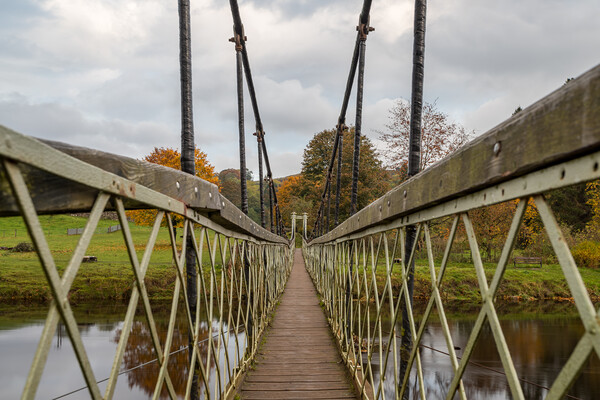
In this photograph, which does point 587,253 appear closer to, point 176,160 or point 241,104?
point 241,104

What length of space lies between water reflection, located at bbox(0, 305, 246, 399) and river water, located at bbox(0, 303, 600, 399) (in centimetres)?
2

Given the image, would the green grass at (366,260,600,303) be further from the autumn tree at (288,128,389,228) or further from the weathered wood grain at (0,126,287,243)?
the weathered wood grain at (0,126,287,243)

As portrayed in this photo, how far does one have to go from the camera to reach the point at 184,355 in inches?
420

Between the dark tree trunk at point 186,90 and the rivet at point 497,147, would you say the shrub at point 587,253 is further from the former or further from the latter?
the rivet at point 497,147

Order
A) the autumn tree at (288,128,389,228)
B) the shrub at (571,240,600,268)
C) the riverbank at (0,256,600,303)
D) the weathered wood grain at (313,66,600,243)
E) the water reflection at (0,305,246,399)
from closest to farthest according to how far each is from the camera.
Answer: the weathered wood grain at (313,66,600,243)
the water reflection at (0,305,246,399)
the shrub at (571,240,600,268)
the riverbank at (0,256,600,303)
the autumn tree at (288,128,389,228)

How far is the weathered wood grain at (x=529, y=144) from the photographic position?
0.53 metres

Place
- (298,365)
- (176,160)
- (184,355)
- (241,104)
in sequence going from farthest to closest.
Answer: (176,160) → (184,355) → (241,104) → (298,365)

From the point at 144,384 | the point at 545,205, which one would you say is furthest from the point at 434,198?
the point at 144,384

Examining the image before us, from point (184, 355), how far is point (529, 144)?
11.2 m

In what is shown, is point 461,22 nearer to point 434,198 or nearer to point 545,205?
point 434,198

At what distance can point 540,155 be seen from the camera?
622 millimetres

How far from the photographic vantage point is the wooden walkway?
283cm

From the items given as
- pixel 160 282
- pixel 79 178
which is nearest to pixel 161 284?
pixel 160 282

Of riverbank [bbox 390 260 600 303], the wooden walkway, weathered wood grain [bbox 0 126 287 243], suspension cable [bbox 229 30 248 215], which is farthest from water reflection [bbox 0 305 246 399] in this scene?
weathered wood grain [bbox 0 126 287 243]
